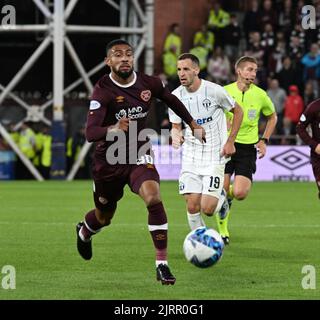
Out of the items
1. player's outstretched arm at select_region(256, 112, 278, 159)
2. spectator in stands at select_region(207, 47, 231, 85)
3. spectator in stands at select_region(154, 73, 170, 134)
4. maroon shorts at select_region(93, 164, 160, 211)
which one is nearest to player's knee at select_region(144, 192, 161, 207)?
maroon shorts at select_region(93, 164, 160, 211)

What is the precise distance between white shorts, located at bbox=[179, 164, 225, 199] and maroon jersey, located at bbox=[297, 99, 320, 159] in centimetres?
180

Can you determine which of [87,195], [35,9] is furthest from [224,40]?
[87,195]

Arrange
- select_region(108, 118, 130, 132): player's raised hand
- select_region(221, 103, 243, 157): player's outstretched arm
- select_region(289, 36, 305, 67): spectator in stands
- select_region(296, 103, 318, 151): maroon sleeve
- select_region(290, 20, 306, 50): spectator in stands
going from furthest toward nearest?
select_region(290, 20, 306, 50): spectator in stands < select_region(289, 36, 305, 67): spectator in stands < select_region(296, 103, 318, 151): maroon sleeve < select_region(221, 103, 243, 157): player's outstretched arm < select_region(108, 118, 130, 132): player's raised hand

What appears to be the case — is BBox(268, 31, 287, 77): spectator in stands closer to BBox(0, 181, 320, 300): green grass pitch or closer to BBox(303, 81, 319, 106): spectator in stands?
BBox(303, 81, 319, 106): spectator in stands

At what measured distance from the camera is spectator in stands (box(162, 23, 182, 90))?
1146 inches

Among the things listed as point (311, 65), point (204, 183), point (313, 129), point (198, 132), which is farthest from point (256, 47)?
point (198, 132)

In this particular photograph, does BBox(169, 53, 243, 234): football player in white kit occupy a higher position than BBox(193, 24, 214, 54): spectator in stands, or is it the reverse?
BBox(193, 24, 214, 54): spectator in stands

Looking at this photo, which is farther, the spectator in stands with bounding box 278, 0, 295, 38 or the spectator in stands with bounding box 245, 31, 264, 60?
the spectator in stands with bounding box 278, 0, 295, 38

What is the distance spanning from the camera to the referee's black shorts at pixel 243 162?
13531 mm

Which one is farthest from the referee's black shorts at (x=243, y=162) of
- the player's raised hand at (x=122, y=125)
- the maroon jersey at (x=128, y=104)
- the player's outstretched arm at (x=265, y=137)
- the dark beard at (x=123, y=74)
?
the player's raised hand at (x=122, y=125)

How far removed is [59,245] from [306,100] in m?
16.0

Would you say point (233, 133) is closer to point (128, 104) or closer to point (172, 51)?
point (128, 104)
